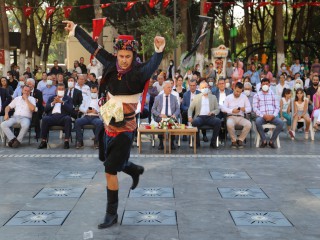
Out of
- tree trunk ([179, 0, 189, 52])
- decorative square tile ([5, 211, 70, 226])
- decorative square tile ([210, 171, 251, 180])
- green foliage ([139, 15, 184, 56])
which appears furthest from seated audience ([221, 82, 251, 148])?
tree trunk ([179, 0, 189, 52])

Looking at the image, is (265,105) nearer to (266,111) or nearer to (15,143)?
(266,111)

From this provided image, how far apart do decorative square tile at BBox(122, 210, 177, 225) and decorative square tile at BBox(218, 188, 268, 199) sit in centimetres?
131

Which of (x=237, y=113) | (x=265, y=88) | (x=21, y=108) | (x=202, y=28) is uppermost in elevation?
(x=202, y=28)

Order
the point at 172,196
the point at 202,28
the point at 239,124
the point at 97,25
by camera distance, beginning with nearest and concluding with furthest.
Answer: the point at 172,196
the point at 239,124
the point at 202,28
the point at 97,25

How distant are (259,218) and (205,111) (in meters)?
6.61

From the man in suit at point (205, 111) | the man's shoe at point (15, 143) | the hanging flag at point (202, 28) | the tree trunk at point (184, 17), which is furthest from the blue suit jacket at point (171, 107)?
the tree trunk at point (184, 17)

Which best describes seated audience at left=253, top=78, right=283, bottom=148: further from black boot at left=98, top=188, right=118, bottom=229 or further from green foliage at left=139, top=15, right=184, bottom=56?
green foliage at left=139, top=15, right=184, bottom=56

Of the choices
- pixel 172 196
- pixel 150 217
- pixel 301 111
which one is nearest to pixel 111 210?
pixel 150 217

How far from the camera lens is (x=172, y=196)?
8398 mm

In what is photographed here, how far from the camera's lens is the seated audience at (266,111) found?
13500 millimetres

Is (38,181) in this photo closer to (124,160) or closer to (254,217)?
(124,160)

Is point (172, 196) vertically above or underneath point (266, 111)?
underneath

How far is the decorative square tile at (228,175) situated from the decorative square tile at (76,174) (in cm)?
203

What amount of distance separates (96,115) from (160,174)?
13.1 ft
